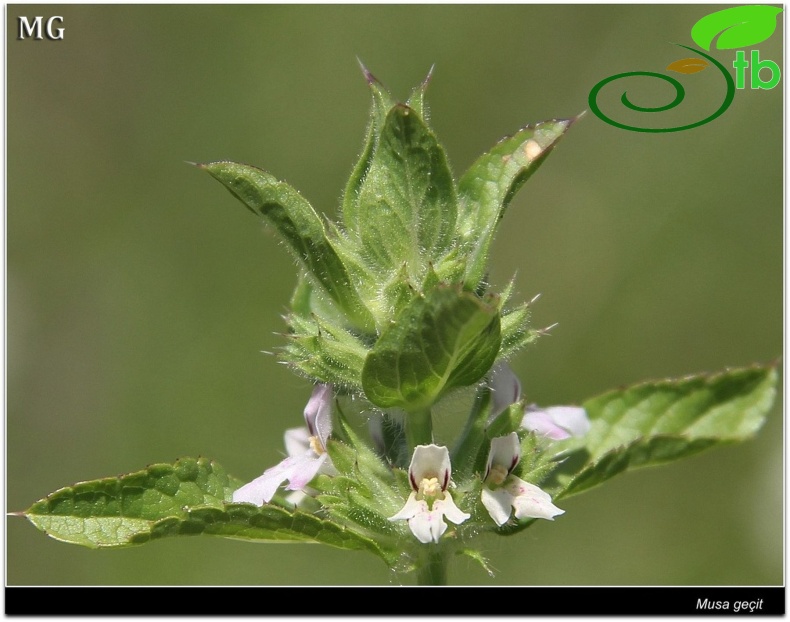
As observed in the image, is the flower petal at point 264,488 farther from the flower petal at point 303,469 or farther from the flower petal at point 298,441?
the flower petal at point 298,441

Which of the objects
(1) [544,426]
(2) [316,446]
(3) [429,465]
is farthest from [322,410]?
(1) [544,426]

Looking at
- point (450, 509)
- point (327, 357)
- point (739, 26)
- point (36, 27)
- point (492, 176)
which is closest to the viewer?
point (450, 509)

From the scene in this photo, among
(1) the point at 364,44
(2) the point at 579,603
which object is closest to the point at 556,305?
(1) the point at 364,44

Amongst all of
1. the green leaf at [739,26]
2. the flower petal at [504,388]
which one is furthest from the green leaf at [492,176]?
the green leaf at [739,26]

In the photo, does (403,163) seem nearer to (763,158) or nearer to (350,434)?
(350,434)

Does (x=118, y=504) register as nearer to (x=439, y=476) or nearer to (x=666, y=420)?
(x=439, y=476)

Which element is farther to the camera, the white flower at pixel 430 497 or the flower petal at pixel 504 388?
the flower petal at pixel 504 388
